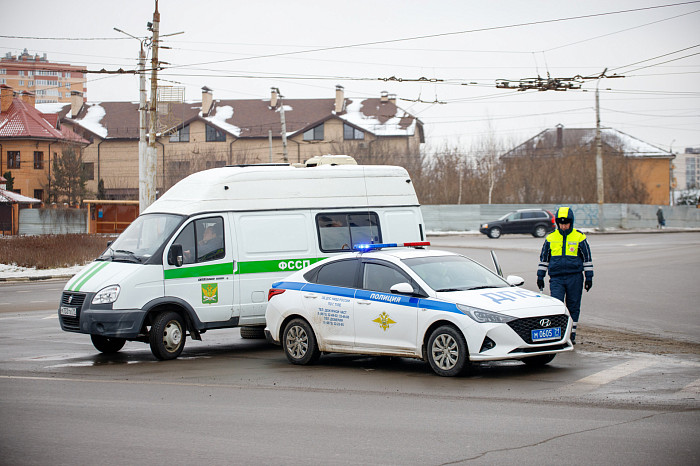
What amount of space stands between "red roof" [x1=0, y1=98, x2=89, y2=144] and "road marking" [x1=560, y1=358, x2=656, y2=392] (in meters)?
68.4

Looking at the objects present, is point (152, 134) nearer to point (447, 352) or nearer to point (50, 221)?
point (447, 352)

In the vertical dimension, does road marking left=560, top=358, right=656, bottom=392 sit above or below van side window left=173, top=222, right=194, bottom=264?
below

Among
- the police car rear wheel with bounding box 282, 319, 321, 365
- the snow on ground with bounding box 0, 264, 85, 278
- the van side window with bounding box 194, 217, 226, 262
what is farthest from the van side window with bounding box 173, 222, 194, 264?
the snow on ground with bounding box 0, 264, 85, 278

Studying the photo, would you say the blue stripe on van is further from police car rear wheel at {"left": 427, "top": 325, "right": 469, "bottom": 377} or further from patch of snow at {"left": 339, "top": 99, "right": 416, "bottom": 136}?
patch of snow at {"left": 339, "top": 99, "right": 416, "bottom": 136}

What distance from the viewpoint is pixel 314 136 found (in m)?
77.4

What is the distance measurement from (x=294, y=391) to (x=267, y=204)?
4.61m

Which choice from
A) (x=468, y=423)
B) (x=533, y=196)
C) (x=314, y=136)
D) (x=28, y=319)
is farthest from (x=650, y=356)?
(x=314, y=136)

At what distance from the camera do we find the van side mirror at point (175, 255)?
1227 cm

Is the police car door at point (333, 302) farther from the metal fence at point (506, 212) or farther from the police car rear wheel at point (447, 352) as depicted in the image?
the metal fence at point (506, 212)

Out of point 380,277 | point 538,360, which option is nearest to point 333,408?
point 380,277

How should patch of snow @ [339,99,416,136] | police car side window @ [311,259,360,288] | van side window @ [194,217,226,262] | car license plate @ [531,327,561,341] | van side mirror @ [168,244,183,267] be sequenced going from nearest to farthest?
→ car license plate @ [531,327,561,341], police car side window @ [311,259,360,288], van side mirror @ [168,244,183,267], van side window @ [194,217,226,262], patch of snow @ [339,99,416,136]

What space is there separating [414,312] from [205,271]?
3739mm

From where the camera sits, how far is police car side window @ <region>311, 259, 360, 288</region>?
1123cm

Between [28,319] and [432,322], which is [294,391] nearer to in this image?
[432,322]
